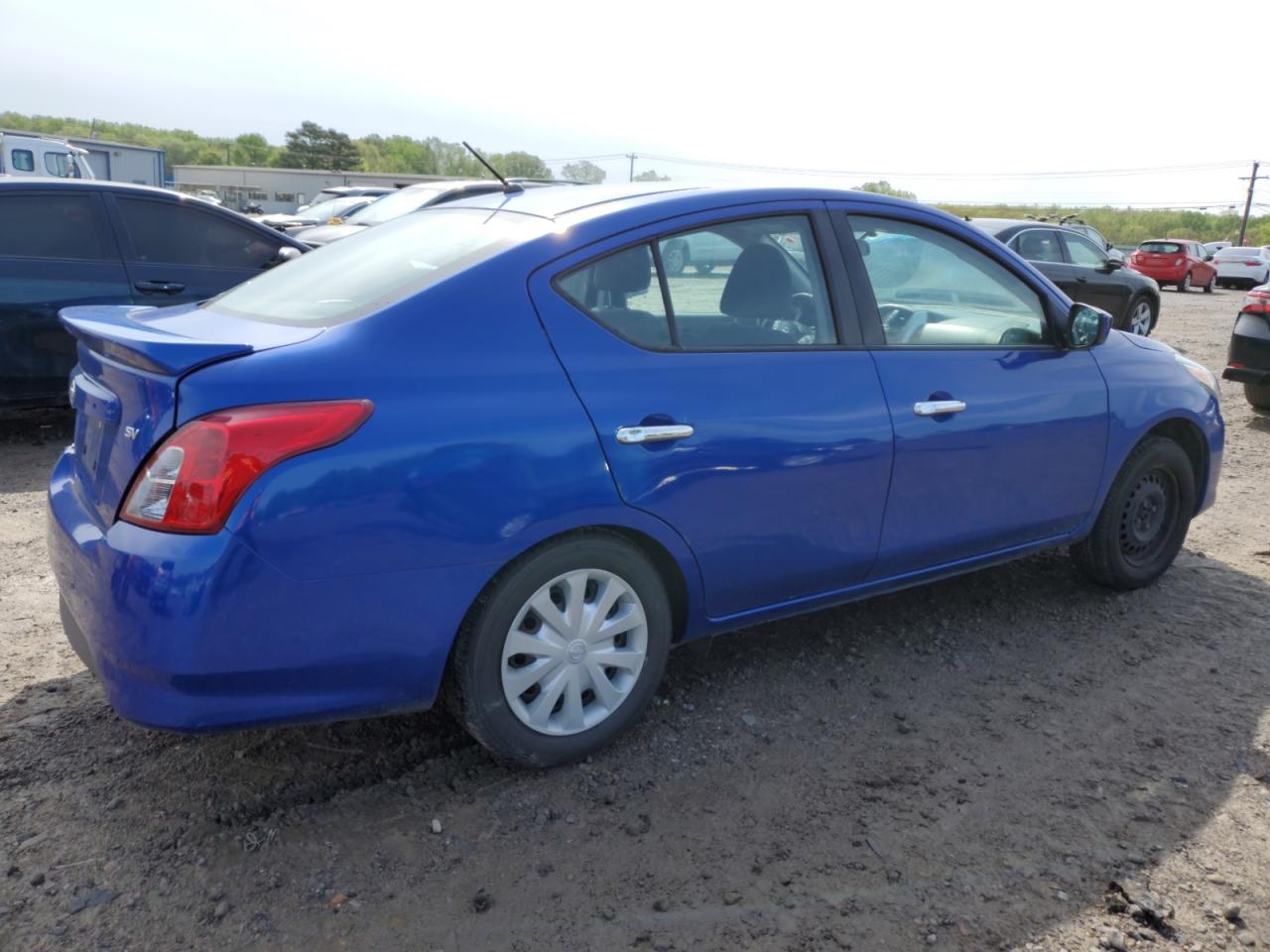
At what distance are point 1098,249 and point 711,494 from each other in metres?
12.9

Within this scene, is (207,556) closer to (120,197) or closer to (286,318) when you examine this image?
(286,318)

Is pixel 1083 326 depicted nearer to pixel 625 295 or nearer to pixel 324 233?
pixel 625 295

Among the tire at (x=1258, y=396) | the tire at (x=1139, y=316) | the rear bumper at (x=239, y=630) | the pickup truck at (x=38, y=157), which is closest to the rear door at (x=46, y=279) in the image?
the rear bumper at (x=239, y=630)

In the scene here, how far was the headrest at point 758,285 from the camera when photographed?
3.38m

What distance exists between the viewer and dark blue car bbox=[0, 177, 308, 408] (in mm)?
6465

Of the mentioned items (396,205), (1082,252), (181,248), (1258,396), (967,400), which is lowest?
(1258,396)

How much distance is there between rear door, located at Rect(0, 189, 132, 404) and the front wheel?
40.7 feet

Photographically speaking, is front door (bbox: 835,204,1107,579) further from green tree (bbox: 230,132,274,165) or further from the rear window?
green tree (bbox: 230,132,274,165)

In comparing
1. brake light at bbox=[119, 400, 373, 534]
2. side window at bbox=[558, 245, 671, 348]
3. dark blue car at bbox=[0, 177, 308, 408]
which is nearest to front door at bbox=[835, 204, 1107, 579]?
side window at bbox=[558, 245, 671, 348]

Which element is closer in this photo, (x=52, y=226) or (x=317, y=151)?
(x=52, y=226)

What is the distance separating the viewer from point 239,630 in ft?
8.02

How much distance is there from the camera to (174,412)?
250 cm

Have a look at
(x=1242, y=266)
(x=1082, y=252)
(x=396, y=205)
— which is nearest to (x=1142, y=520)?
(x=1082, y=252)

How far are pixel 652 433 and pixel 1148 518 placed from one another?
2796 millimetres
